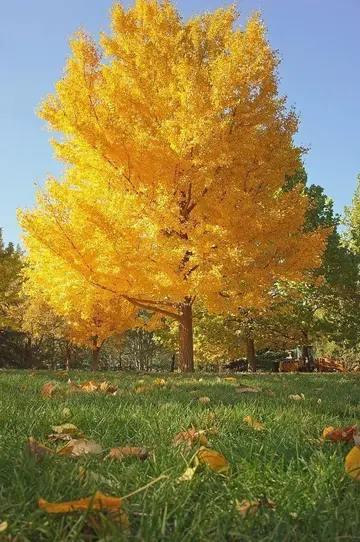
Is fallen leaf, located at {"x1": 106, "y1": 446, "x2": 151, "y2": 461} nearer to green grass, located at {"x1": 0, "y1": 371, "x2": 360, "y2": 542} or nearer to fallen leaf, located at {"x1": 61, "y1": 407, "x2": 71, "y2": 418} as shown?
green grass, located at {"x1": 0, "y1": 371, "x2": 360, "y2": 542}

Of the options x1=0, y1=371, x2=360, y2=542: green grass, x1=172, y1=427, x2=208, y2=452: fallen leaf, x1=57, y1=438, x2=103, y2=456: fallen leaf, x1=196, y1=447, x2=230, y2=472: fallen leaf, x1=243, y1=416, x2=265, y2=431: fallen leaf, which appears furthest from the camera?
x1=243, y1=416, x2=265, y2=431: fallen leaf

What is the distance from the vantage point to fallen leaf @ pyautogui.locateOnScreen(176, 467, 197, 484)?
1.34 meters

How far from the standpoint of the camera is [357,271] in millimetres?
20469

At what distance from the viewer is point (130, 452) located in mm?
1645

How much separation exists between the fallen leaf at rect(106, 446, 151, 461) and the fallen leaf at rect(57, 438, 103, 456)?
2.1 inches

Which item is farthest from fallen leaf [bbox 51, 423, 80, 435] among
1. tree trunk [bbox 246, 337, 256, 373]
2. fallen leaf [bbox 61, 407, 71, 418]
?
tree trunk [bbox 246, 337, 256, 373]

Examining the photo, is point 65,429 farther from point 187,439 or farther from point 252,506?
point 252,506

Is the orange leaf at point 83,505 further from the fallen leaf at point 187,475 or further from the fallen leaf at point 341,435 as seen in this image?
the fallen leaf at point 341,435

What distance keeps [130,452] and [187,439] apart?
0.26 m

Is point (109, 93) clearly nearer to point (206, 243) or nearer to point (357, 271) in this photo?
point (206, 243)

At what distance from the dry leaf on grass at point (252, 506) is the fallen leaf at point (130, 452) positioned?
516 millimetres

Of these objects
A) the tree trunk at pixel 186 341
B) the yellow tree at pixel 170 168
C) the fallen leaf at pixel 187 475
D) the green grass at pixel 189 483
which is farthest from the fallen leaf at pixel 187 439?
the tree trunk at pixel 186 341

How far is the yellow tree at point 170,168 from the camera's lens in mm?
7828

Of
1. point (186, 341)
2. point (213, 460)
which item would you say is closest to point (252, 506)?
point (213, 460)
